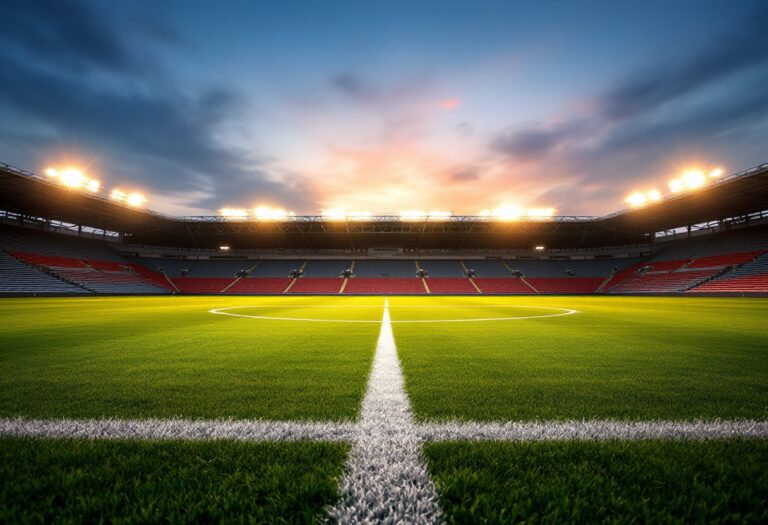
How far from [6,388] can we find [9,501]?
7.89ft

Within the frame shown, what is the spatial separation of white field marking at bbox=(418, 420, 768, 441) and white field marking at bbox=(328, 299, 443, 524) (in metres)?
0.20

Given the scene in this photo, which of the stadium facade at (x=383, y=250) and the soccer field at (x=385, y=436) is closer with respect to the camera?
the soccer field at (x=385, y=436)

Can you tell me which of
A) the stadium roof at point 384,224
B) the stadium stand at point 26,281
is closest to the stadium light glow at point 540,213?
the stadium roof at point 384,224

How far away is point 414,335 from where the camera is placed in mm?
6094

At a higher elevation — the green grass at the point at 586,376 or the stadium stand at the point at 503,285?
the green grass at the point at 586,376

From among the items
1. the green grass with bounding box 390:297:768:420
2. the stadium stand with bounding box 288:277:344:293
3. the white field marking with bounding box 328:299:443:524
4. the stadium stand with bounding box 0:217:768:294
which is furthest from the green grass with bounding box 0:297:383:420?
the stadium stand with bounding box 288:277:344:293

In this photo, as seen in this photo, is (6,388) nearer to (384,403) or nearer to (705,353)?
(384,403)

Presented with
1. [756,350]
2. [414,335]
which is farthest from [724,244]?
[414,335]

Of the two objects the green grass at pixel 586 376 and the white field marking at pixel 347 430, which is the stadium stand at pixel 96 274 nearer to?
the white field marking at pixel 347 430

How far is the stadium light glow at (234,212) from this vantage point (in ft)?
120

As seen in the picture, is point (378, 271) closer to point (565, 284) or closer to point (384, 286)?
point (384, 286)

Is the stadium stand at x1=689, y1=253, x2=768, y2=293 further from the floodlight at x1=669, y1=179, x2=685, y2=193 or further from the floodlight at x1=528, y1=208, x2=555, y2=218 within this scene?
the floodlight at x1=528, y1=208, x2=555, y2=218

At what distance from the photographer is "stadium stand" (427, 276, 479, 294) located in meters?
37.4

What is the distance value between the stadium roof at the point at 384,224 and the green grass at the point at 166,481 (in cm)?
3203
